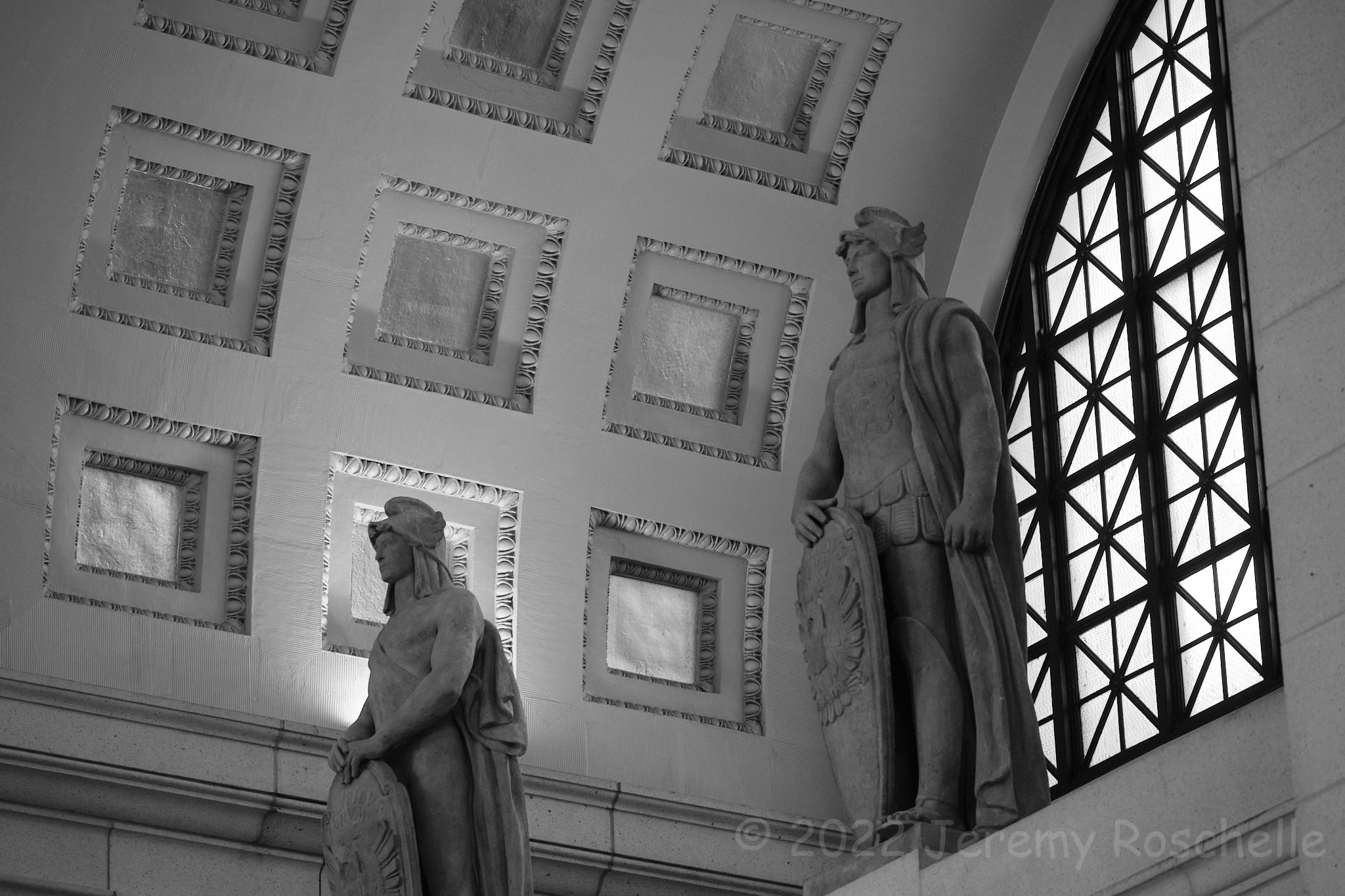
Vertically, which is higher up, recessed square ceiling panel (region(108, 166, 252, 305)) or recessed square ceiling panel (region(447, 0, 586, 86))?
recessed square ceiling panel (region(447, 0, 586, 86))

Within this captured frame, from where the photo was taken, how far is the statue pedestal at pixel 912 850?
6.88 m

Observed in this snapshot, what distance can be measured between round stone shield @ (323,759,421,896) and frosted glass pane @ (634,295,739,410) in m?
5.34

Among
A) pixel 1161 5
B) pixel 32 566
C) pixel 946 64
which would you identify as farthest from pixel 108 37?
pixel 1161 5

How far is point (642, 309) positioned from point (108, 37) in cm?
365

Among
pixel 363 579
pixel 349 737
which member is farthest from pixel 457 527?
pixel 349 737

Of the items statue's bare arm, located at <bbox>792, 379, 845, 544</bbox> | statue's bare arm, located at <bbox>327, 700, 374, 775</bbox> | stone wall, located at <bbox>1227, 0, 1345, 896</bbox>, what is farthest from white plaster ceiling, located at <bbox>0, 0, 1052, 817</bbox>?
stone wall, located at <bbox>1227, 0, 1345, 896</bbox>

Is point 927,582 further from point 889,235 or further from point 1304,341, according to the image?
point 1304,341

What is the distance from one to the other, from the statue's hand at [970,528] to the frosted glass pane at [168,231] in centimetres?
664

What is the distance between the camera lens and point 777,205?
13.7m

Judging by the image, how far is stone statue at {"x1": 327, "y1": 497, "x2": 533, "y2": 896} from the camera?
8672 millimetres

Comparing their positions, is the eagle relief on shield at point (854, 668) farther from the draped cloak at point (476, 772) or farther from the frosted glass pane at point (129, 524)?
the frosted glass pane at point (129, 524)

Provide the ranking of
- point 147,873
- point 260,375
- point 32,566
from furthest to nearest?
point 260,375, point 32,566, point 147,873

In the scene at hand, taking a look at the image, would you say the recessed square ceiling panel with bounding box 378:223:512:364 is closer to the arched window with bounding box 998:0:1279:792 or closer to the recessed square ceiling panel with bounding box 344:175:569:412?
the recessed square ceiling panel with bounding box 344:175:569:412

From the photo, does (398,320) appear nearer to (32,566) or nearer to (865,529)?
(32,566)
